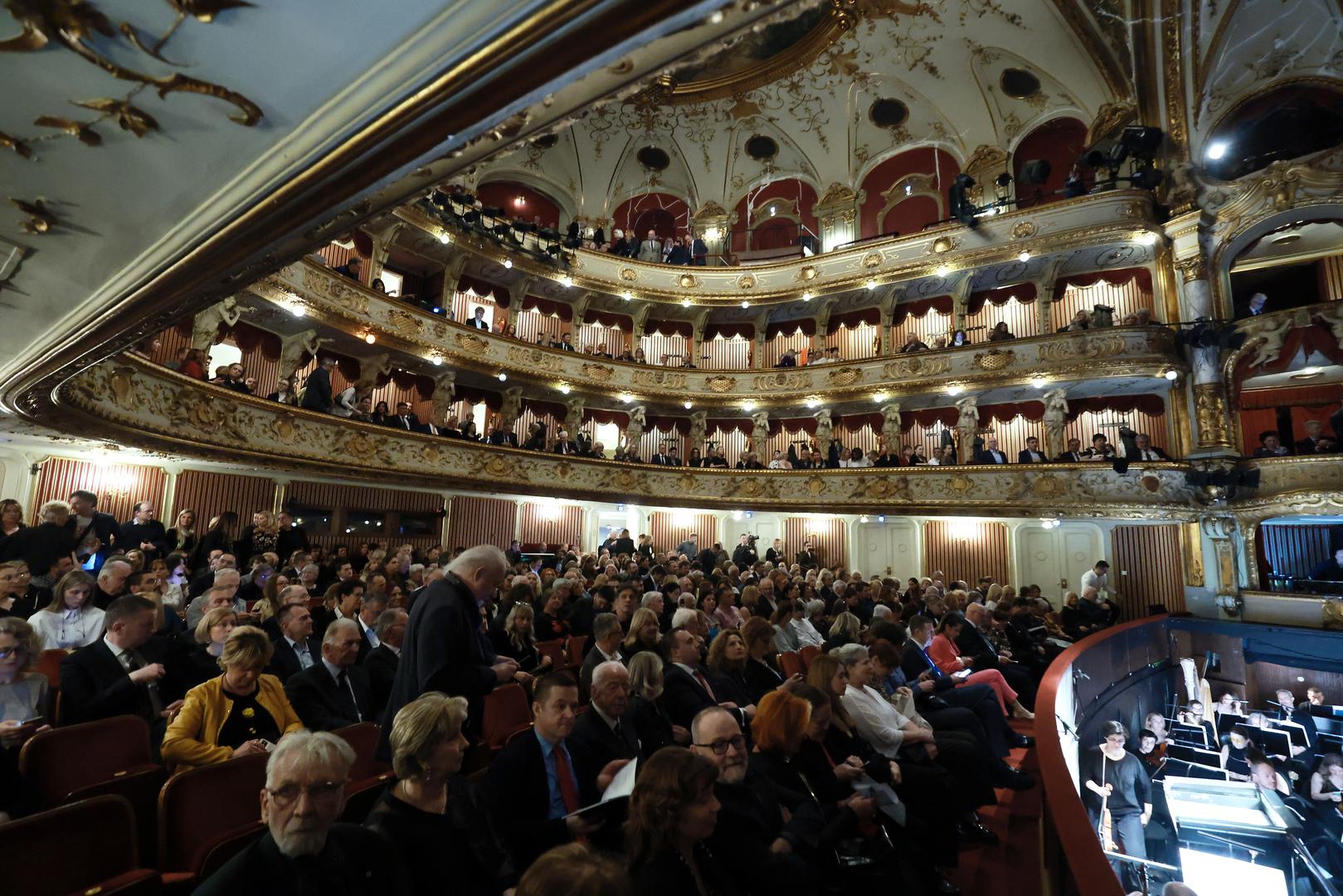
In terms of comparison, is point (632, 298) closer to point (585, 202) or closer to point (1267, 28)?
point (585, 202)

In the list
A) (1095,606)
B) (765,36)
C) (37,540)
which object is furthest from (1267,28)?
(37,540)

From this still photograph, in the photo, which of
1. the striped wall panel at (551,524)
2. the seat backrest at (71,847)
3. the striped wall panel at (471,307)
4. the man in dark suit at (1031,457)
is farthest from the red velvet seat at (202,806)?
the man in dark suit at (1031,457)

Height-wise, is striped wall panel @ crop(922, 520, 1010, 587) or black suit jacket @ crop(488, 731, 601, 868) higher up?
striped wall panel @ crop(922, 520, 1010, 587)

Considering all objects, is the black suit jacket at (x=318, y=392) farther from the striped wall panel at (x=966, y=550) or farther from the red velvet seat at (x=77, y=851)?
the striped wall panel at (x=966, y=550)

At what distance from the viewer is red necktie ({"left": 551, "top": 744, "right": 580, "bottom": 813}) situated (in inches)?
98.1

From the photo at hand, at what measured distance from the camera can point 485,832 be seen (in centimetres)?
201

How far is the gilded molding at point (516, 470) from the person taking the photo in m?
7.52

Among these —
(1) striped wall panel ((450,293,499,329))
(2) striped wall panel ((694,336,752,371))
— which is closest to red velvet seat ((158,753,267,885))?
(1) striped wall panel ((450,293,499,329))

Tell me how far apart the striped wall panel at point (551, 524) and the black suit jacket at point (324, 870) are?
13.2 metres

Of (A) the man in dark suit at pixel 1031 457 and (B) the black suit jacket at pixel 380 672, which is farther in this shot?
(A) the man in dark suit at pixel 1031 457

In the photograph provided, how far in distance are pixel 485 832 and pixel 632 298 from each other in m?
16.6

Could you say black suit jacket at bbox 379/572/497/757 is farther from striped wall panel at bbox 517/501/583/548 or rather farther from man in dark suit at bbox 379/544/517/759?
striped wall panel at bbox 517/501/583/548

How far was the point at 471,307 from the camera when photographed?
54.0ft

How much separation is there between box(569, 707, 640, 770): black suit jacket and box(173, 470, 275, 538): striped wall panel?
976 cm
